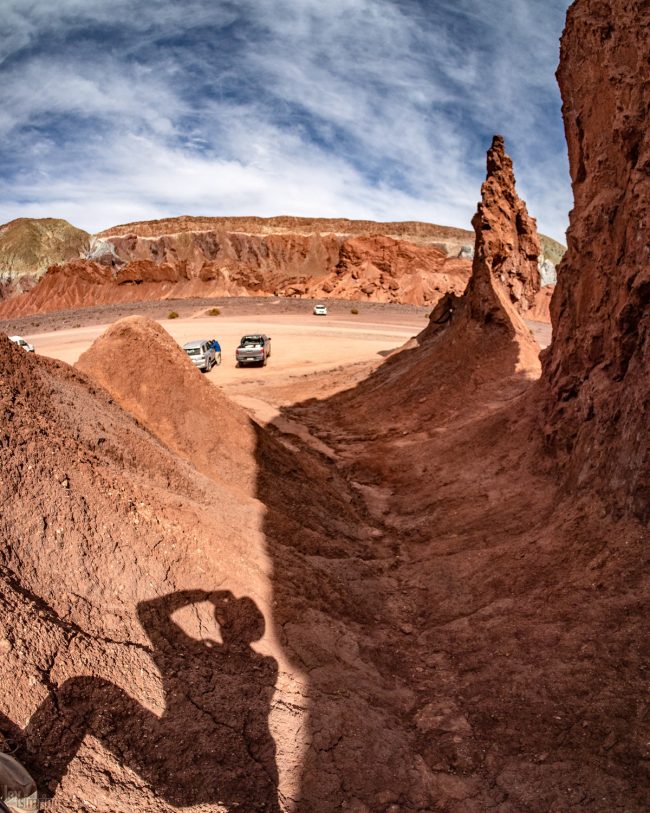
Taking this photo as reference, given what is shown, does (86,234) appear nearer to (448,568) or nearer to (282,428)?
(282,428)

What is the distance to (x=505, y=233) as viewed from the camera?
20938mm

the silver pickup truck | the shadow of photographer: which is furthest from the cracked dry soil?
the silver pickup truck

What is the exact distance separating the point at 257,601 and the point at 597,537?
434cm

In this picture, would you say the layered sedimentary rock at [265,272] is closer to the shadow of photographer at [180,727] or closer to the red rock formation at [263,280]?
the red rock formation at [263,280]

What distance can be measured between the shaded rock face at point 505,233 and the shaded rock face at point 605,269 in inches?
328

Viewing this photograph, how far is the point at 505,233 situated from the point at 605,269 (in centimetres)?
1161

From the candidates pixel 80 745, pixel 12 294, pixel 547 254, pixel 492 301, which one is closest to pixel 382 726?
pixel 80 745

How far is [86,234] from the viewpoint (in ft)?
428

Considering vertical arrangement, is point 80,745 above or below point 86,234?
below

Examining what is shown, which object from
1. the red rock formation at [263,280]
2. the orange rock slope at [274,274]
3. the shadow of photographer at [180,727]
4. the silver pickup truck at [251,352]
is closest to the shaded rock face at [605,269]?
the shadow of photographer at [180,727]

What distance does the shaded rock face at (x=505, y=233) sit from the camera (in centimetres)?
2053

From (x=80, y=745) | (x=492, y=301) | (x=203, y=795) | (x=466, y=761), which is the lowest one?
(x=466, y=761)

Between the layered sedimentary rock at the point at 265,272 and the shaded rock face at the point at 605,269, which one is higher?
the layered sedimentary rock at the point at 265,272

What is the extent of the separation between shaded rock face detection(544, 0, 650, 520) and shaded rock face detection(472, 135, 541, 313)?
8.33 m
